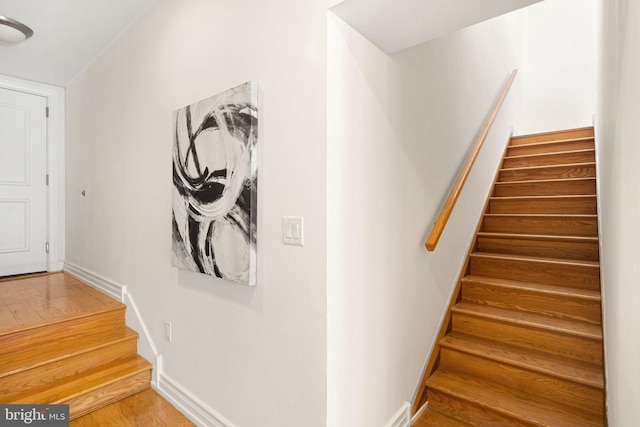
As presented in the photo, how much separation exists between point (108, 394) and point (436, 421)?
1984 millimetres

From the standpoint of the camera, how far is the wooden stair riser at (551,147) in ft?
11.0

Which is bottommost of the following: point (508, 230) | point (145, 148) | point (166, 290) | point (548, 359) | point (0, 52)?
point (548, 359)

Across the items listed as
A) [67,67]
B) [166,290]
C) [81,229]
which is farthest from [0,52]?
[166,290]

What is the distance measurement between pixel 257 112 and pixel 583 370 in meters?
2.19

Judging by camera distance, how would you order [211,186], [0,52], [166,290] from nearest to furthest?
[211,186]
[166,290]
[0,52]

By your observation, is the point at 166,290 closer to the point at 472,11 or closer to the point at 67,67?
the point at 472,11

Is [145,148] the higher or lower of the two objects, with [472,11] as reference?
lower

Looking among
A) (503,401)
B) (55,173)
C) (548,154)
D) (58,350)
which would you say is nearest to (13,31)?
(55,173)

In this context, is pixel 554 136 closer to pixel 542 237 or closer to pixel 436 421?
pixel 542 237

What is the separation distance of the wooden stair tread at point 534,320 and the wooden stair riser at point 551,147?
6.84 ft

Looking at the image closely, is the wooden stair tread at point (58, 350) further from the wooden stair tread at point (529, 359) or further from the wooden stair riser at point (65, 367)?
the wooden stair tread at point (529, 359)

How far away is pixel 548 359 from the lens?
6.39ft

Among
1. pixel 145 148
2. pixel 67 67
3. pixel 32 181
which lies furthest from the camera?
pixel 32 181

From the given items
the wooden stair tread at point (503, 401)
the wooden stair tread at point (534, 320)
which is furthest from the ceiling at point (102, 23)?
the wooden stair tread at point (503, 401)
